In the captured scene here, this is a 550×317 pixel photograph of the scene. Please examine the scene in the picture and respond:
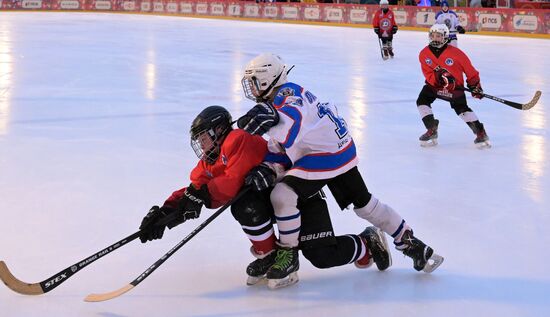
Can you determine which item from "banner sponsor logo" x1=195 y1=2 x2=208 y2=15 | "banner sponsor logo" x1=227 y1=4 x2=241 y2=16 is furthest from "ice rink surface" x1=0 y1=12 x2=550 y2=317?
"banner sponsor logo" x1=195 y1=2 x2=208 y2=15

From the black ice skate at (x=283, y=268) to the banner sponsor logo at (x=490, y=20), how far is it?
45.8 ft

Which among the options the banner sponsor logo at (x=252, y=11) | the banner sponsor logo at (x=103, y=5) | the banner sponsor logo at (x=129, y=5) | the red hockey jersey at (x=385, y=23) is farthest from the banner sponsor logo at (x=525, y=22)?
the banner sponsor logo at (x=103, y=5)

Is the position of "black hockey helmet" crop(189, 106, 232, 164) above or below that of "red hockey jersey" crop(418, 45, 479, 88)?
below

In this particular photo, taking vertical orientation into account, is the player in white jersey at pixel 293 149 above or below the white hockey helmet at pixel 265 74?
below

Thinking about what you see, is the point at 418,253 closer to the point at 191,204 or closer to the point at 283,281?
the point at 283,281

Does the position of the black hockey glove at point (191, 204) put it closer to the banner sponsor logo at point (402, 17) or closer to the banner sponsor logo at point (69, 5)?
the banner sponsor logo at point (402, 17)

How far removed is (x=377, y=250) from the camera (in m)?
2.93

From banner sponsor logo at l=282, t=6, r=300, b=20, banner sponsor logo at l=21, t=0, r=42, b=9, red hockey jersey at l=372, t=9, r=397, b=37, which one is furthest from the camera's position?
banner sponsor logo at l=21, t=0, r=42, b=9

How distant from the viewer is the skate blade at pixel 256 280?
2.83m

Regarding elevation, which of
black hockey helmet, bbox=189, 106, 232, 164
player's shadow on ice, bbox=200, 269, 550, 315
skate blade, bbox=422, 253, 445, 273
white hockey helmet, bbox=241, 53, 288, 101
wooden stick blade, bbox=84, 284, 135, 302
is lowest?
player's shadow on ice, bbox=200, 269, 550, 315

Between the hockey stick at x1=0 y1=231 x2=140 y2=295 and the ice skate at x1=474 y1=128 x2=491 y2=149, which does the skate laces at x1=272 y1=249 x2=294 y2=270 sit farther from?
the ice skate at x1=474 y1=128 x2=491 y2=149

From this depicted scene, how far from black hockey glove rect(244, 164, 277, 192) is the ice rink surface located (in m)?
0.41

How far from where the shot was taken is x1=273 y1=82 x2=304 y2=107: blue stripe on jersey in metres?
2.66

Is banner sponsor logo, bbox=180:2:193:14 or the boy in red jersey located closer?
the boy in red jersey
